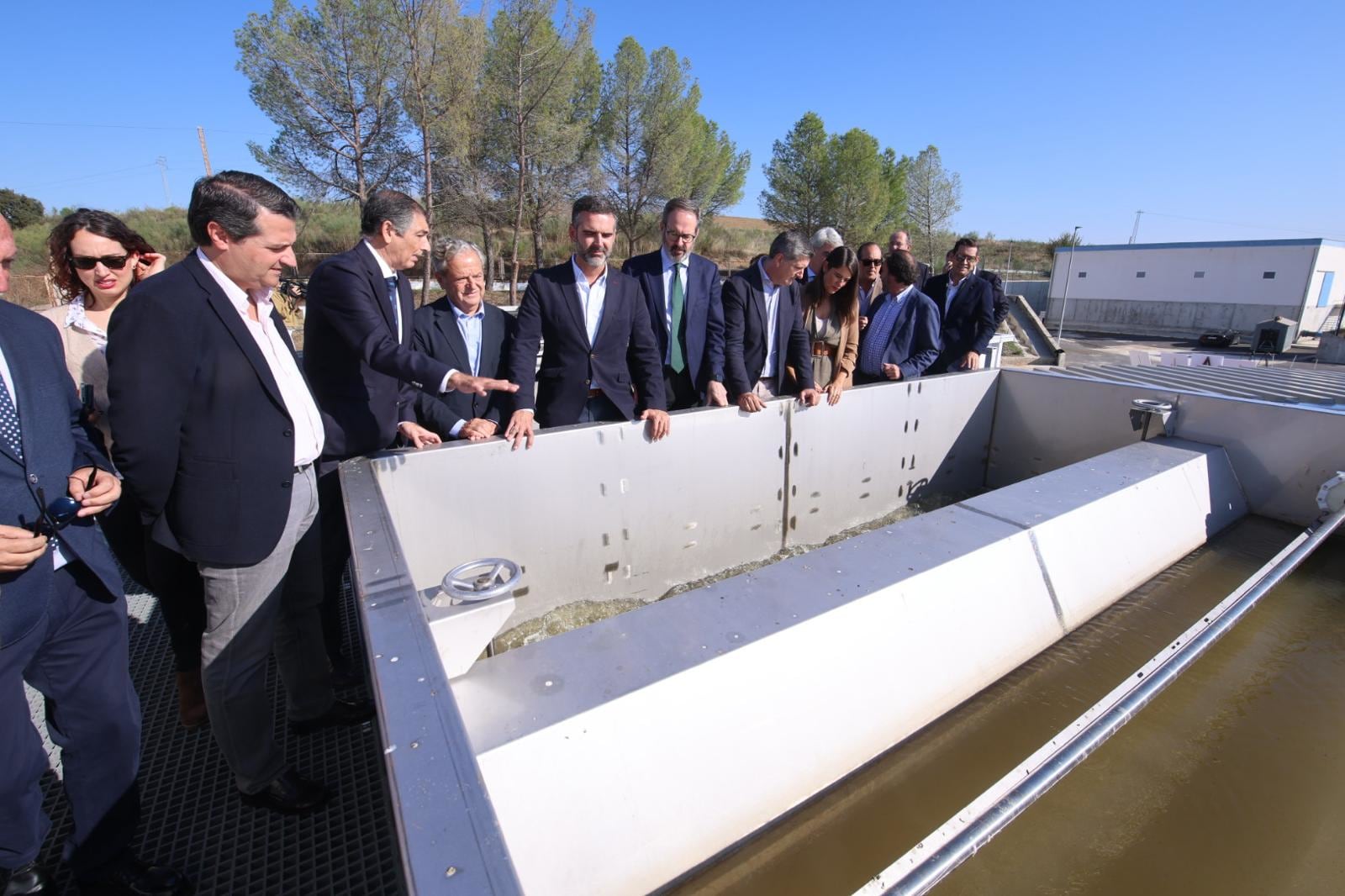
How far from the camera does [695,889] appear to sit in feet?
4.54

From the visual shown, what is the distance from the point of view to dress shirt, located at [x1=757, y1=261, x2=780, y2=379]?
342 cm

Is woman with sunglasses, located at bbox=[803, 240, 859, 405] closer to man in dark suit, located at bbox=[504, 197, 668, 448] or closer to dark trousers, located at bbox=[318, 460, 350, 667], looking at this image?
man in dark suit, located at bbox=[504, 197, 668, 448]

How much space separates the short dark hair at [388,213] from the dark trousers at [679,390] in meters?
1.46

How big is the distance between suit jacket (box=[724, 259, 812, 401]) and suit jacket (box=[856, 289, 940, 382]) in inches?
30.7

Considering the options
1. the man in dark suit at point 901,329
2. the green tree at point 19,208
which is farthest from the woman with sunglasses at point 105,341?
the green tree at point 19,208

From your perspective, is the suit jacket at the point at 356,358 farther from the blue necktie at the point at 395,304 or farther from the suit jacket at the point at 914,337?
the suit jacket at the point at 914,337

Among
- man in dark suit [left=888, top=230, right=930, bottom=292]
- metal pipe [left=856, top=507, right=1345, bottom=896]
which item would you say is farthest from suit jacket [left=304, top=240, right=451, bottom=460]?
man in dark suit [left=888, top=230, right=930, bottom=292]

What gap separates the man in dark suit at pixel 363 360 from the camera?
6.81 feet

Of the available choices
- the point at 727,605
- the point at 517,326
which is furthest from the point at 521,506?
the point at 727,605

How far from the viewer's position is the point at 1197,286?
27312 millimetres

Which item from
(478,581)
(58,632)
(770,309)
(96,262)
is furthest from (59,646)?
(770,309)

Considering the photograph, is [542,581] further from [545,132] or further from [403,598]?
[545,132]

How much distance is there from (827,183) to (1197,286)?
1774 cm

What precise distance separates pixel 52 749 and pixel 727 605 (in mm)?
2168
